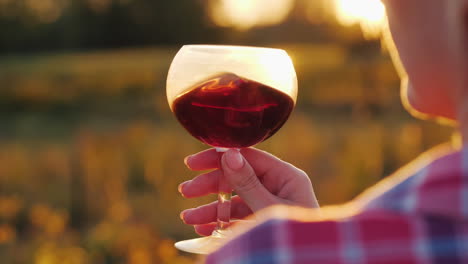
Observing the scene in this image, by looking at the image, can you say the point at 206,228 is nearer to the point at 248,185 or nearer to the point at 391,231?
the point at 248,185

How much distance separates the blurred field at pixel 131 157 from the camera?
602 cm

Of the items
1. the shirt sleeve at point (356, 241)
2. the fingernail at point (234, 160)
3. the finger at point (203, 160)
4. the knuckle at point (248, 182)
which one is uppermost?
the shirt sleeve at point (356, 241)

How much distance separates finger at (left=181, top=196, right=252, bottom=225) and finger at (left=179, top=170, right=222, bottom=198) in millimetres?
37

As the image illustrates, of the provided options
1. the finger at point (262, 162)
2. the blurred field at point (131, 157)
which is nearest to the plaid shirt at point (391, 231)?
the finger at point (262, 162)

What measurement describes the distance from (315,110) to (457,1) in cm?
1514

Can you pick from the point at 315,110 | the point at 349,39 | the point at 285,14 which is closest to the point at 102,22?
the point at 285,14

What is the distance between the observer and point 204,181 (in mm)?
2055

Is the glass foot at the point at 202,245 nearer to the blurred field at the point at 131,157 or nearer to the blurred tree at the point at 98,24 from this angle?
the blurred field at the point at 131,157

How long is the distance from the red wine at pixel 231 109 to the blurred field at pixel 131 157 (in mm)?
3172

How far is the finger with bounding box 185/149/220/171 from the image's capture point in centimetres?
203

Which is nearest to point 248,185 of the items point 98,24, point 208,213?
point 208,213

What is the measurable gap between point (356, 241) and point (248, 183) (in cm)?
90

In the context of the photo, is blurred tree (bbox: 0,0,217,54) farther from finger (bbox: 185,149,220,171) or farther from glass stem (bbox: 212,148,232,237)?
glass stem (bbox: 212,148,232,237)

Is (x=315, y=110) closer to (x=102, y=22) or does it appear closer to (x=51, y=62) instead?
(x=51, y=62)
